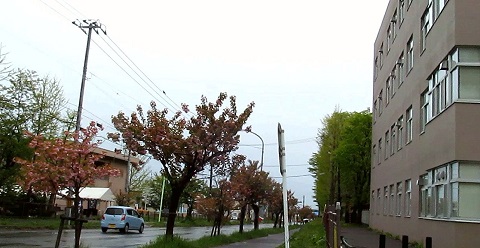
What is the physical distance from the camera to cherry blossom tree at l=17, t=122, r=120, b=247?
13414mm

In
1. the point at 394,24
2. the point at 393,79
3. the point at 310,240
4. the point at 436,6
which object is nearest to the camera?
the point at 436,6

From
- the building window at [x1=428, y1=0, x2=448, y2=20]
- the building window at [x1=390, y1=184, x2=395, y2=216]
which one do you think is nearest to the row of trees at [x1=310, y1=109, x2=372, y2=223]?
the building window at [x1=390, y1=184, x2=395, y2=216]

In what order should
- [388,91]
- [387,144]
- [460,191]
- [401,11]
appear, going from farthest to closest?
[388,91], [387,144], [401,11], [460,191]

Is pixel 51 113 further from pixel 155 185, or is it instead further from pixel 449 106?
pixel 155 185

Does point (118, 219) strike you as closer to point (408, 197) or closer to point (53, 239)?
point (53, 239)

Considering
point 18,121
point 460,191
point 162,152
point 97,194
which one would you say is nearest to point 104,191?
point 97,194

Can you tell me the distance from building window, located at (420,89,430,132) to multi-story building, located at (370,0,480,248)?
4 centimetres

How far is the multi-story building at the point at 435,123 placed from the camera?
16.1m

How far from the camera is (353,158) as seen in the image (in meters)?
47.8

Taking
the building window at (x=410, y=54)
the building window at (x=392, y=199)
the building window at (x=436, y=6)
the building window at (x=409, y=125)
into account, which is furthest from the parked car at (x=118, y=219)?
the building window at (x=436, y=6)

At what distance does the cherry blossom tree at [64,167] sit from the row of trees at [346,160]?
35449mm

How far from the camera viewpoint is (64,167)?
44.3 feet

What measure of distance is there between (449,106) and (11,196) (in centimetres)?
3144

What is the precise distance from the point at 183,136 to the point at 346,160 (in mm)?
30417
